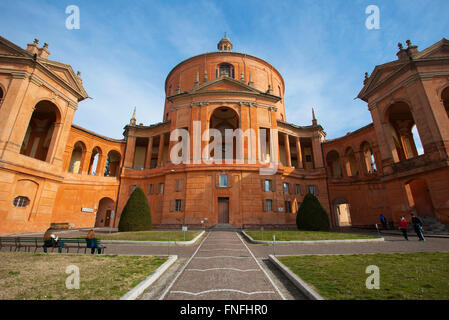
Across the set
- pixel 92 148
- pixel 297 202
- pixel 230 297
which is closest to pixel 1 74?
pixel 92 148

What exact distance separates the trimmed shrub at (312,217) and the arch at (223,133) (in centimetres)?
989

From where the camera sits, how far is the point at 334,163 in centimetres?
3806

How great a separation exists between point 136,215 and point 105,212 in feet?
55.2

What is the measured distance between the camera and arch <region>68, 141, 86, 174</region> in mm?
30609

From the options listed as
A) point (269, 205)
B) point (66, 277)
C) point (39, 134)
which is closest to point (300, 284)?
point (66, 277)

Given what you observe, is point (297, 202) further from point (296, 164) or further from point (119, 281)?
point (119, 281)

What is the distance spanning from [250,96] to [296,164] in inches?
599

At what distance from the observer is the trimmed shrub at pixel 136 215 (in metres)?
18.2

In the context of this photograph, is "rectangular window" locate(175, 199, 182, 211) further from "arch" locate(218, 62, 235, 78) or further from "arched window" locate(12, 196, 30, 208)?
"arch" locate(218, 62, 235, 78)

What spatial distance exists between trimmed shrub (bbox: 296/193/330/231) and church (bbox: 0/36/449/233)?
178 inches

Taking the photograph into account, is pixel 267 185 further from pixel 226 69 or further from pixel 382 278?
pixel 226 69

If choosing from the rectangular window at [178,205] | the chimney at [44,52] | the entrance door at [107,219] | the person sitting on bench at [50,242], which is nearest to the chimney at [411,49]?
the rectangular window at [178,205]

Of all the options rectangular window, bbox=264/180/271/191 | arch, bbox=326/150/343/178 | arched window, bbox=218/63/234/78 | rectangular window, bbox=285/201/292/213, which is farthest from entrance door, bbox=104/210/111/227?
arch, bbox=326/150/343/178

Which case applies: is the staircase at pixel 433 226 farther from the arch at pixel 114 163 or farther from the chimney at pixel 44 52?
the chimney at pixel 44 52
